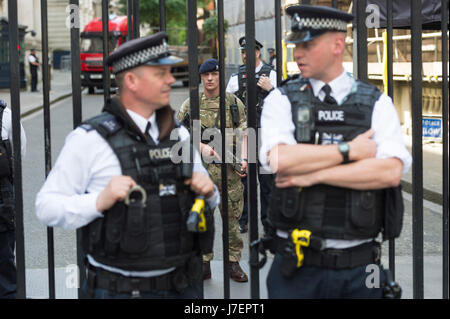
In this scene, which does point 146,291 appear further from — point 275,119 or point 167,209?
point 275,119

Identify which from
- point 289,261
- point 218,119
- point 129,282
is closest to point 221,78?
point 289,261

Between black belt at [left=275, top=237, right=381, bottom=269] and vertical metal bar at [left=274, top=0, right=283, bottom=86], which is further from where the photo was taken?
vertical metal bar at [left=274, top=0, right=283, bottom=86]

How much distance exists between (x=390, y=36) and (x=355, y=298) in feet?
5.21

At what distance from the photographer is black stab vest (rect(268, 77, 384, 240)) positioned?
2.94 metres

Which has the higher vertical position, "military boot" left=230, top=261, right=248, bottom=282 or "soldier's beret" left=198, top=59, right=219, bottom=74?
"soldier's beret" left=198, top=59, right=219, bottom=74

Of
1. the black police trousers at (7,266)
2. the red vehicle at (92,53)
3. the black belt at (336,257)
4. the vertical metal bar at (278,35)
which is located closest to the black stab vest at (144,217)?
the black belt at (336,257)

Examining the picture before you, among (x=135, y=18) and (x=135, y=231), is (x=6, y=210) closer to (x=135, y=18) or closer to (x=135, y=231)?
(x=135, y=18)

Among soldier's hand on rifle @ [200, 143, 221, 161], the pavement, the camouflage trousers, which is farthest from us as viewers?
the camouflage trousers

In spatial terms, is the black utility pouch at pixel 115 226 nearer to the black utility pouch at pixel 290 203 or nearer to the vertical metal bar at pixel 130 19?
the black utility pouch at pixel 290 203

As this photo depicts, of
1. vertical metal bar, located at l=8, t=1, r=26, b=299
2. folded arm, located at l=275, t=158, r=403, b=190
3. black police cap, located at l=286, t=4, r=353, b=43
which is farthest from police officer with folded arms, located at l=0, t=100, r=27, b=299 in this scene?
folded arm, located at l=275, t=158, r=403, b=190

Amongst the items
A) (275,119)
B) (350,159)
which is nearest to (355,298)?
(350,159)

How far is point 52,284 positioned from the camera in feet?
13.0

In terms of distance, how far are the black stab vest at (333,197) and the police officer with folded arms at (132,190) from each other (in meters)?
0.35

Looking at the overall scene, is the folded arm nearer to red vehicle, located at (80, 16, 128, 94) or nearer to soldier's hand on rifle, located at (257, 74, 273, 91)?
soldier's hand on rifle, located at (257, 74, 273, 91)
